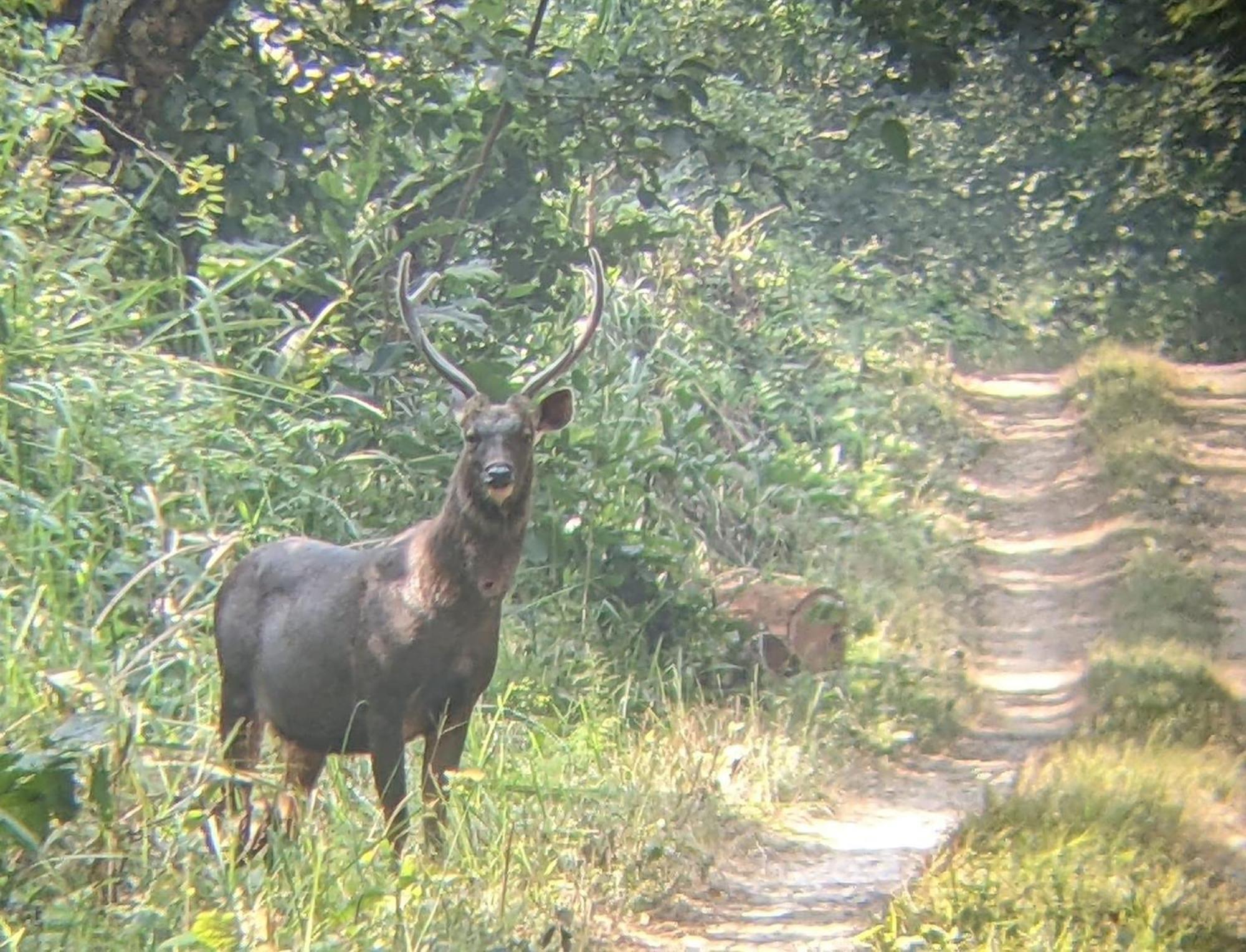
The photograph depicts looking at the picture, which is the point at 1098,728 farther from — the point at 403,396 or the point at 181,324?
the point at 181,324

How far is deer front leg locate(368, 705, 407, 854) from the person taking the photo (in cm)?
504

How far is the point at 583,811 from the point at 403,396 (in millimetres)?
2021

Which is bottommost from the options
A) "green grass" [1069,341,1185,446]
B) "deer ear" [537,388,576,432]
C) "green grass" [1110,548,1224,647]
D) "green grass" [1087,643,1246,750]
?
"green grass" [1087,643,1246,750]

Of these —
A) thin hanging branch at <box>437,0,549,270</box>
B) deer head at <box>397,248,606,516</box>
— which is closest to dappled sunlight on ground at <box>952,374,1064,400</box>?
thin hanging branch at <box>437,0,549,270</box>

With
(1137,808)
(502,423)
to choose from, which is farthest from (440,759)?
(1137,808)

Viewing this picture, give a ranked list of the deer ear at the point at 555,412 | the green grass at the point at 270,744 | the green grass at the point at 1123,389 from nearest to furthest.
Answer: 1. the green grass at the point at 270,744
2. the deer ear at the point at 555,412
3. the green grass at the point at 1123,389

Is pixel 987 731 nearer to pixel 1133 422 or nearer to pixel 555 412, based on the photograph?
pixel 1133 422

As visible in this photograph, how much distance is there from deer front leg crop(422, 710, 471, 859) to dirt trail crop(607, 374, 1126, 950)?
1.99ft

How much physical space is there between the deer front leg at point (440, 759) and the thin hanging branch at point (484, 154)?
116 inches

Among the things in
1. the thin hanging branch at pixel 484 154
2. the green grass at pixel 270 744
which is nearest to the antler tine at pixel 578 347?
the green grass at pixel 270 744

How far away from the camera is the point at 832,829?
6.93 m

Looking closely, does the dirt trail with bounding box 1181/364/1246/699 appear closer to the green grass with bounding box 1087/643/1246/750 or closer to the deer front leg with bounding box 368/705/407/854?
the green grass with bounding box 1087/643/1246/750

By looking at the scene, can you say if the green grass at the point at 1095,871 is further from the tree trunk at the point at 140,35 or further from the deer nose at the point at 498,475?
the tree trunk at the point at 140,35

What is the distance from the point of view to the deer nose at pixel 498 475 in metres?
4.91
